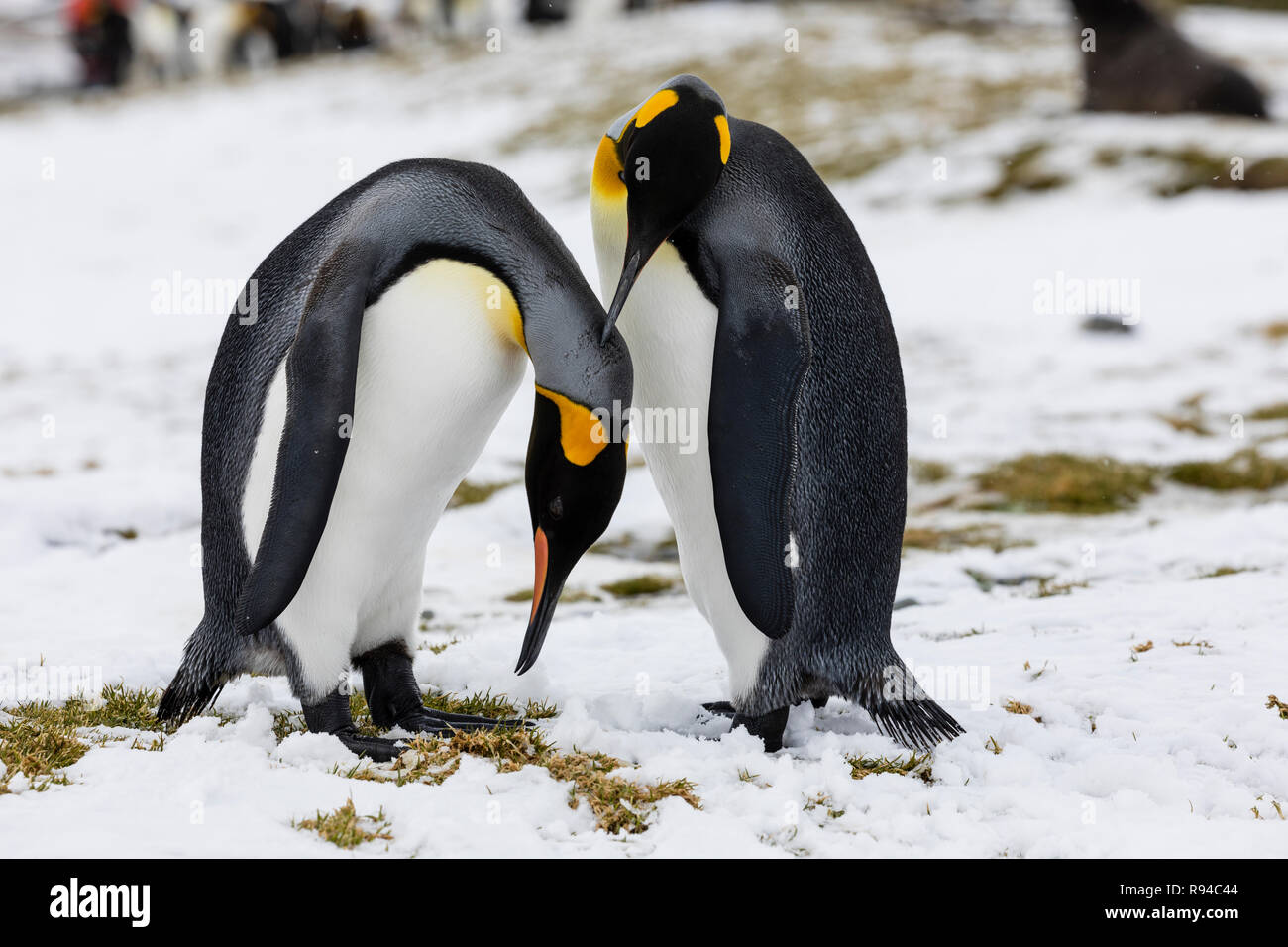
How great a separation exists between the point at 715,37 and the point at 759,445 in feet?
62.3

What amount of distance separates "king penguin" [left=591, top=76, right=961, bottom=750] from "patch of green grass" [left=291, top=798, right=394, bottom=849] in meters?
0.90

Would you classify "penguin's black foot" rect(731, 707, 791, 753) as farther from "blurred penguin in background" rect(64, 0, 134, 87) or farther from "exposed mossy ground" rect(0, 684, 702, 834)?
"blurred penguin in background" rect(64, 0, 134, 87)

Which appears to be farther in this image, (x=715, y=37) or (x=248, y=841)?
(x=715, y=37)

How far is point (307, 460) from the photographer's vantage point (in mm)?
2611

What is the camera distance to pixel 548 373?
2658mm

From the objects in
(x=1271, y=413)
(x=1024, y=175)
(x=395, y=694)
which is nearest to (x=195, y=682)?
(x=395, y=694)

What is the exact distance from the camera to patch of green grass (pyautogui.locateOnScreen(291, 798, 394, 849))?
2.20 m

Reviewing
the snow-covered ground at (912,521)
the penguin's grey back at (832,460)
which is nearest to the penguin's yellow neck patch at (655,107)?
the penguin's grey back at (832,460)

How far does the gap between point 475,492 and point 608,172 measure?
3.34m

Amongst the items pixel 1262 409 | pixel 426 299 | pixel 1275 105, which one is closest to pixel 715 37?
pixel 1275 105
